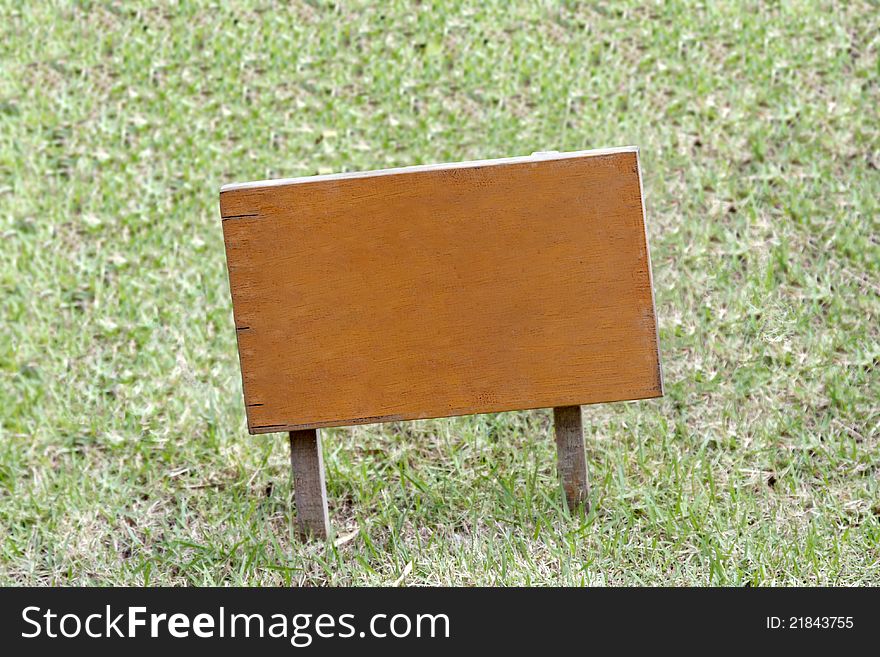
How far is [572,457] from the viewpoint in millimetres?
2523

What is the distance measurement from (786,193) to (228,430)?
2.41 m

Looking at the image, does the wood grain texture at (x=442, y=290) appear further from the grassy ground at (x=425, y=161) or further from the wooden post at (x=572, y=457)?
the grassy ground at (x=425, y=161)

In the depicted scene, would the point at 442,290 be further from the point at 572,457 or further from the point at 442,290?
the point at 572,457

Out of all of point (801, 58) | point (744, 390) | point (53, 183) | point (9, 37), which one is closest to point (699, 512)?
point (744, 390)

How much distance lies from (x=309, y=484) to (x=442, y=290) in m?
0.63

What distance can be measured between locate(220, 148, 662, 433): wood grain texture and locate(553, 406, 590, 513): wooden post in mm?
113

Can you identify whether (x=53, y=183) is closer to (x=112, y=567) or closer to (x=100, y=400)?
(x=100, y=400)

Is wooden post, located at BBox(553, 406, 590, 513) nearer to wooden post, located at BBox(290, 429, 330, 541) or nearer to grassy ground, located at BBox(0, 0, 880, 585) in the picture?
grassy ground, located at BBox(0, 0, 880, 585)

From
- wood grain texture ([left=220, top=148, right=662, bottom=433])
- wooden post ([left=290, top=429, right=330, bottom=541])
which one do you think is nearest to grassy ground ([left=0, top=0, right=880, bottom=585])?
wooden post ([left=290, top=429, right=330, bottom=541])

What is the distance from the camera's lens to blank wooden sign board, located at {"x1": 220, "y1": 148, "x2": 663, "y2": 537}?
2320mm

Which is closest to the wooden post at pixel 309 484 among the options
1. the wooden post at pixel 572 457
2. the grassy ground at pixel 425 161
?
the grassy ground at pixel 425 161

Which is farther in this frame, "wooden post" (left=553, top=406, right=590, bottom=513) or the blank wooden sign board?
"wooden post" (left=553, top=406, right=590, bottom=513)

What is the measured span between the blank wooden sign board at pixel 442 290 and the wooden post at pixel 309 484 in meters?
0.08

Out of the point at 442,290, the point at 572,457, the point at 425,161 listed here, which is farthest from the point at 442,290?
the point at 425,161
